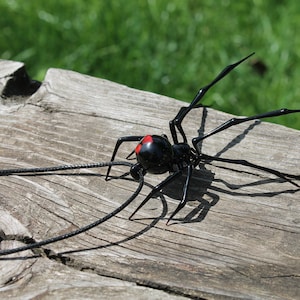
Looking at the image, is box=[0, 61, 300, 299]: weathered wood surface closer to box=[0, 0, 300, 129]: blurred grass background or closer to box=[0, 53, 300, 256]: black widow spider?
box=[0, 53, 300, 256]: black widow spider

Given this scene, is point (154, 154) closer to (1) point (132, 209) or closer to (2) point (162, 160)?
(2) point (162, 160)

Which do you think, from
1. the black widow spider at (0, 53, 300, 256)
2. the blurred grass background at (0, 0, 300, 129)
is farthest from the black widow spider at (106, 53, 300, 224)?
the blurred grass background at (0, 0, 300, 129)

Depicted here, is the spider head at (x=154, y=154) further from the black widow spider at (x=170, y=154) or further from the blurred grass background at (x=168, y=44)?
the blurred grass background at (x=168, y=44)

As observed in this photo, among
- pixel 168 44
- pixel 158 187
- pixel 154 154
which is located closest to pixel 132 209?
pixel 158 187

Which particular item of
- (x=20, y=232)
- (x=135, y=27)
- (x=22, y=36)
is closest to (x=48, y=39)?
(x=22, y=36)

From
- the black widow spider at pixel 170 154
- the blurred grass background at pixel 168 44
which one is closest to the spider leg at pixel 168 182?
the black widow spider at pixel 170 154
